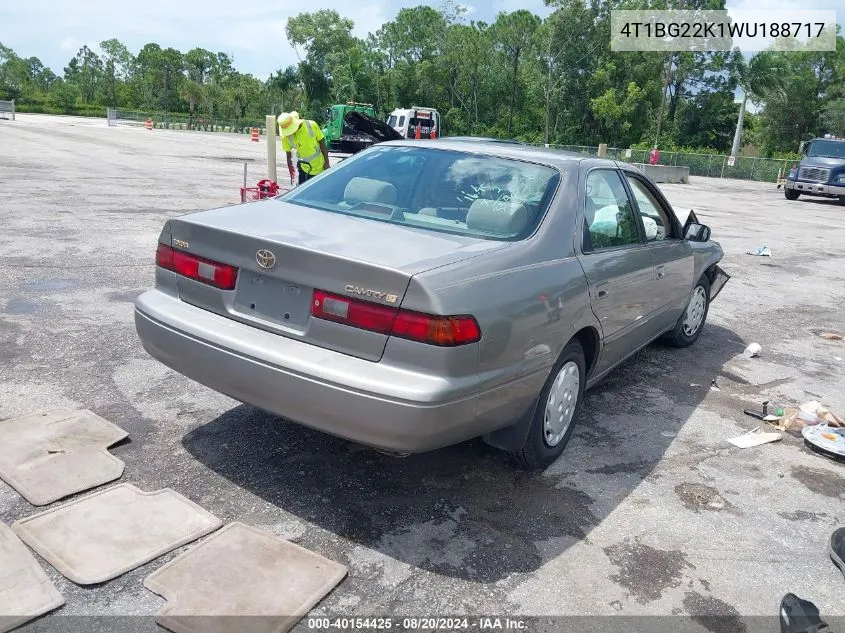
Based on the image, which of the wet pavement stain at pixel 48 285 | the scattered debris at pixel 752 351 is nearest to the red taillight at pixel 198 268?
the wet pavement stain at pixel 48 285

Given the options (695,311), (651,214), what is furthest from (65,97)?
(651,214)

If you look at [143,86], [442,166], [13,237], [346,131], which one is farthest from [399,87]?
[442,166]

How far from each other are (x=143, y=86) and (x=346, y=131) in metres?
74.8

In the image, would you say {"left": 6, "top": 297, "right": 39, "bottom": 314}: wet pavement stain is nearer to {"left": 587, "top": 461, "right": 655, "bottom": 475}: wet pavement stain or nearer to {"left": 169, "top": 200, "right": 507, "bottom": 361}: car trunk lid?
{"left": 169, "top": 200, "right": 507, "bottom": 361}: car trunk lid

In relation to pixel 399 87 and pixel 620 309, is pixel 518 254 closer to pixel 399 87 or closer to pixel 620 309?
pixel 620 309

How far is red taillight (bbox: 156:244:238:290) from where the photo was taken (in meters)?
3.25

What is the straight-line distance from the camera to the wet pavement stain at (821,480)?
3777 mm

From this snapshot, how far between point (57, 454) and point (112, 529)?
0.76 m

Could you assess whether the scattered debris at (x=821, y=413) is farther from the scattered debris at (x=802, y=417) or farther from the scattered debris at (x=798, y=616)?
the scattered debris at (x=798, y=616)

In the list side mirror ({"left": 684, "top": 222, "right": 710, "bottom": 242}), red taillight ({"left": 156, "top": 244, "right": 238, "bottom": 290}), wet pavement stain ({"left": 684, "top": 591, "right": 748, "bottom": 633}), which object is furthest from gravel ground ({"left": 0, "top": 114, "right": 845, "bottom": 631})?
side mirror ({"left": 684, "top": 222, "right": 710, "bottom": 242})

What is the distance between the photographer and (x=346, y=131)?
3434 cm

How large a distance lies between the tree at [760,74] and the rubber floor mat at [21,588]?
173ft

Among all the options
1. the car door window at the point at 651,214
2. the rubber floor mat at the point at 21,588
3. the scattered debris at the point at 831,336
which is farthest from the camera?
the scattered debris at the point at 831,336

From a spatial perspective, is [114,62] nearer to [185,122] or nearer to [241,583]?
[185,122]
